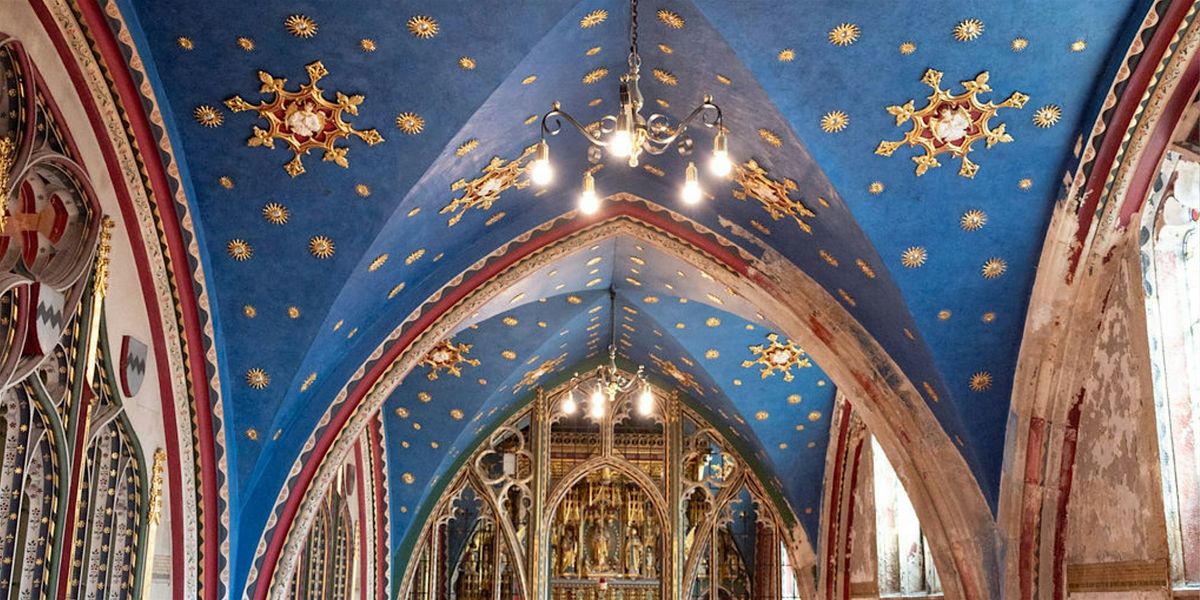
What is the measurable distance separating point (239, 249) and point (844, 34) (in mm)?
4271

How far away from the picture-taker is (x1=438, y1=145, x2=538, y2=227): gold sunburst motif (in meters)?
8.43

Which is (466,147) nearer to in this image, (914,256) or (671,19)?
(671,19)

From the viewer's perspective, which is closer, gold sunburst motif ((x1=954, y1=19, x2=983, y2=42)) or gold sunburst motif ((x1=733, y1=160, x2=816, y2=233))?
gold sunburst motif ((x1=954, y1=19, x2=983, y2=42))

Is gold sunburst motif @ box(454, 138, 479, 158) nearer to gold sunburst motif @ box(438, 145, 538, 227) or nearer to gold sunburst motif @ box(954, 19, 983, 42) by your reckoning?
gold sunburst motif @ box(438, 145, 538, 227)

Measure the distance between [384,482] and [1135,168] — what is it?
29.9 feet

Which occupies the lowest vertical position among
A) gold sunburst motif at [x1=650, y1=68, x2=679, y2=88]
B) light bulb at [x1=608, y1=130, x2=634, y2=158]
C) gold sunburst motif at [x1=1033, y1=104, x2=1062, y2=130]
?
light bulb at [x1=608, y1=130, x2=634, y2=158]

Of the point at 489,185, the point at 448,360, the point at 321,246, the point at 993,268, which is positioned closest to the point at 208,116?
the point at 321,246

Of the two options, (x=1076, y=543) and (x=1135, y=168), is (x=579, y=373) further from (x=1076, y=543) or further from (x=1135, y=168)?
(x=1135, y=168)

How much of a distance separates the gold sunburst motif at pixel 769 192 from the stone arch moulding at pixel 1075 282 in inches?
67.2

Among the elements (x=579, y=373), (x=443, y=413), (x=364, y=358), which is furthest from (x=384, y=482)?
(x=364, y=358)

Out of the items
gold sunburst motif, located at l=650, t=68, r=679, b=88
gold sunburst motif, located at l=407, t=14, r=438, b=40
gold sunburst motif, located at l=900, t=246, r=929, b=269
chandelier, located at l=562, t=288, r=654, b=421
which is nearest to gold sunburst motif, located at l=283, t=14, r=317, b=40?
gold sunburst motif, located at l=407, t=14, r=438, b=40

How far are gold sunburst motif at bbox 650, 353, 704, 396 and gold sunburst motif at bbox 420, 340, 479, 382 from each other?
2.31 m

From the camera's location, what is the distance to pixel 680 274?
426 inches

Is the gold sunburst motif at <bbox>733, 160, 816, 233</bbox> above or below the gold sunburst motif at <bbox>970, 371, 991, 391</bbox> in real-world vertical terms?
above
